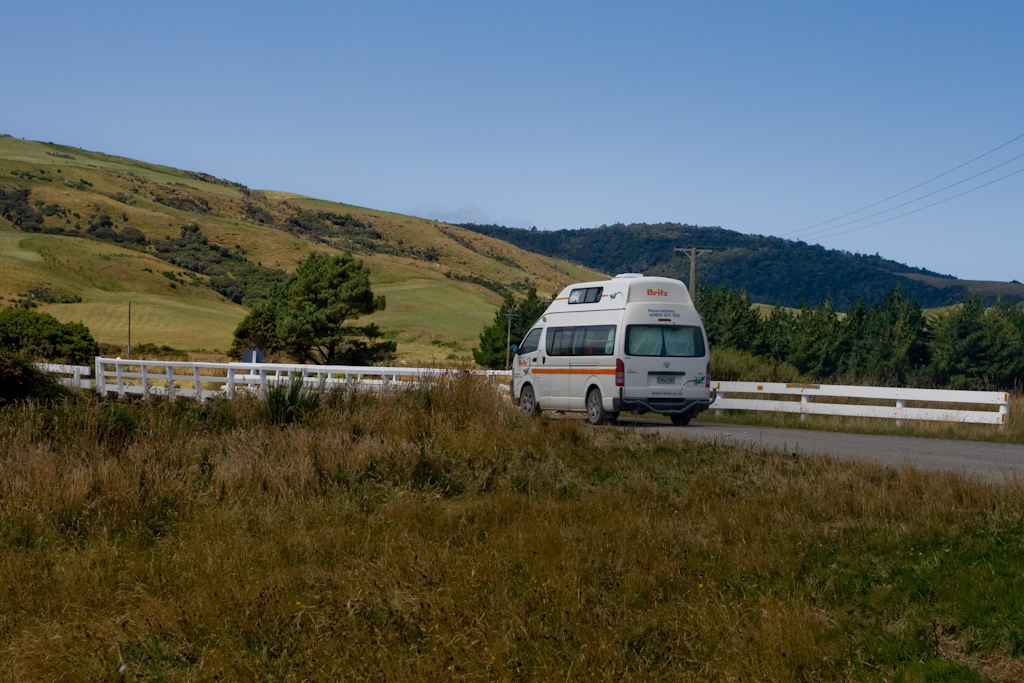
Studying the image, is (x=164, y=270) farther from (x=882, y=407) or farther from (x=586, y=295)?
(x=882, y=407)

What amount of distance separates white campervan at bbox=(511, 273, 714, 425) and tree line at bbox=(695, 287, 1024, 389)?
71.4 m

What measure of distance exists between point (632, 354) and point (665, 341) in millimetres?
756

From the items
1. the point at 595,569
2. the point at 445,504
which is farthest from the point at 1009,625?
the point at 445,504

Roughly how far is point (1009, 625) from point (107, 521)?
6.82 metres

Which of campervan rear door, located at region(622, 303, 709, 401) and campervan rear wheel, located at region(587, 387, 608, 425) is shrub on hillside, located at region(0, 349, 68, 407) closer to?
campervan rear wheel, located at region(587, 387, 608, 425)

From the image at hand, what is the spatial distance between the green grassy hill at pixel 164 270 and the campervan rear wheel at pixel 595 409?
55714 mm

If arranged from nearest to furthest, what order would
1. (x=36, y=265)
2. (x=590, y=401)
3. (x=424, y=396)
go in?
1. (x=424, y=396)
2. (x=590, y=401)
3. (x=36, y=265)

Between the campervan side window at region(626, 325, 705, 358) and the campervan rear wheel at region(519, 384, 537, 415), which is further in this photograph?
the campervan rear wheel at region(519, 384, 537, 415)

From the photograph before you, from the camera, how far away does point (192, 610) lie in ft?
20.6

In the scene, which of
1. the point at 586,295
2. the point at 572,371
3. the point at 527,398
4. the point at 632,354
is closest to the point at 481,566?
the point at 632,354

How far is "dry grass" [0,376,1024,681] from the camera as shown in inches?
220

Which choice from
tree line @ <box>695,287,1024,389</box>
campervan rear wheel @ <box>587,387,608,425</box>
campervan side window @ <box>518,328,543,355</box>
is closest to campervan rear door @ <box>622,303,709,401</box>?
campervan rear wheel @ <box>587,387,608,425</box>

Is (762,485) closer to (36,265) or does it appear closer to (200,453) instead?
(200,453)

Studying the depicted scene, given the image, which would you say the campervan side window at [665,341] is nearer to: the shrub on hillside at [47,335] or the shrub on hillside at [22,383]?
the shrub on hillside at [22,383]
